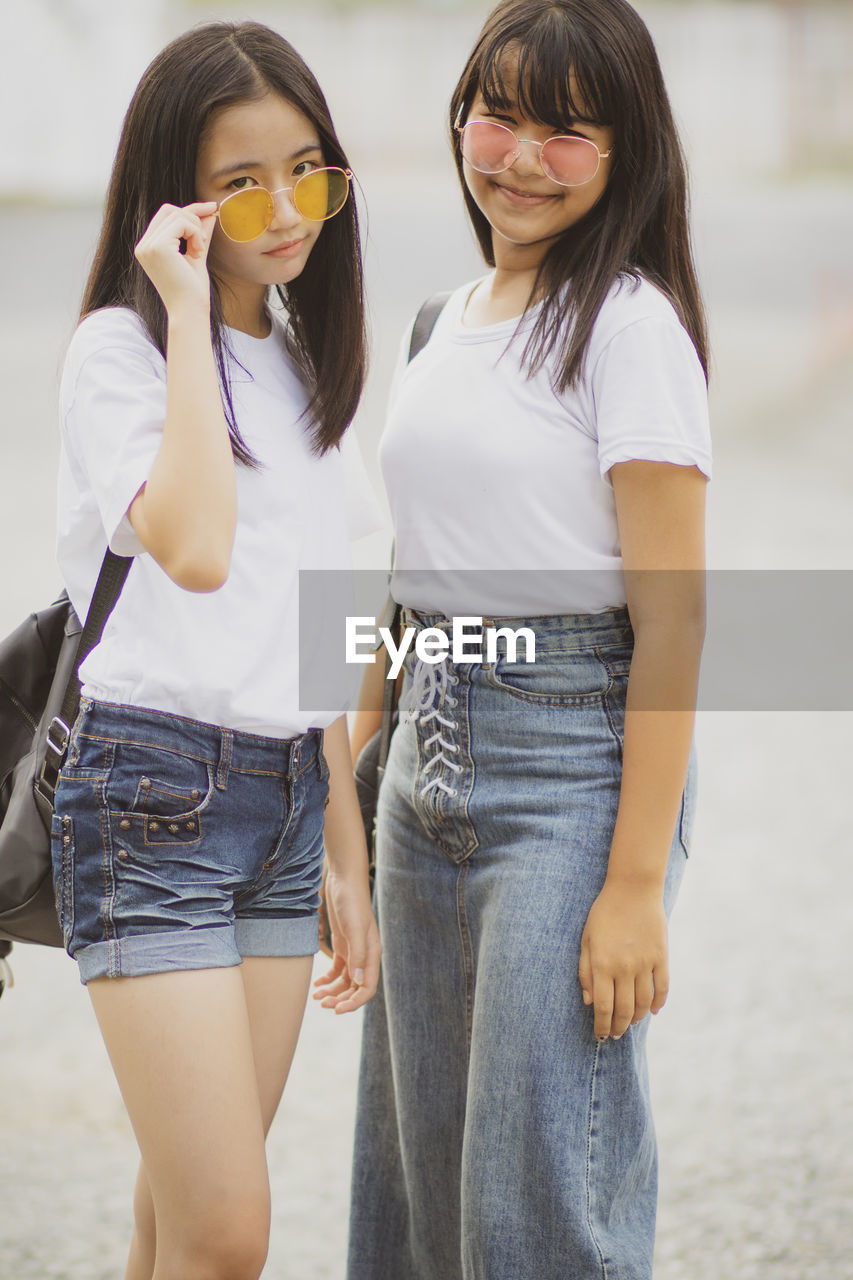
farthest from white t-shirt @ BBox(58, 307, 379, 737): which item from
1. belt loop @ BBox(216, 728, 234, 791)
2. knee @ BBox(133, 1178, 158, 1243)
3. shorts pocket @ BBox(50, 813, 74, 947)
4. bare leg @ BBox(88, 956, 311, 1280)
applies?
knee @ BBox(133, 1178, 158, 1243)

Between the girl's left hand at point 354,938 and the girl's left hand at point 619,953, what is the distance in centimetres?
29

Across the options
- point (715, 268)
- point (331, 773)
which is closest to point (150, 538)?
point (331, 773)

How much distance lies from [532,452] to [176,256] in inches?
15.1

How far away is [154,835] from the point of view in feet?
3.75

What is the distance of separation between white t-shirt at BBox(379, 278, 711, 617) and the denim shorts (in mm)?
286

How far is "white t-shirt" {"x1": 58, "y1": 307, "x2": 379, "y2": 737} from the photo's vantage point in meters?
1.12

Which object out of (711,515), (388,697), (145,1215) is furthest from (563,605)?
(711,515)

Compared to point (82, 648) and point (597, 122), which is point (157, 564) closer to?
point (82, 648)

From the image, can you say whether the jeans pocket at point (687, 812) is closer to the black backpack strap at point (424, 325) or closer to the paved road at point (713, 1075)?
the black backpack strap at point (424, 325)

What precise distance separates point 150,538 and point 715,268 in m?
10.4

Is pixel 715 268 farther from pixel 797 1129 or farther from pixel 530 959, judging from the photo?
pixel 530 959

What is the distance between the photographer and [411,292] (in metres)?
9.70

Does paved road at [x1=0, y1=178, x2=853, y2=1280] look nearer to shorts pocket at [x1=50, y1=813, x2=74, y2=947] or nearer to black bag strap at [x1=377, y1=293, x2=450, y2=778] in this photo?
black bag strap at [x1=377, y1=293, x2=450, y2=778]

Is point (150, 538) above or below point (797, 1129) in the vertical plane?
above
